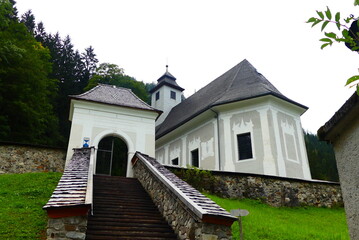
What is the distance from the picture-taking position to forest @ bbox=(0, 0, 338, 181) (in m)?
23.7

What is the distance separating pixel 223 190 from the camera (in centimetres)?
1373

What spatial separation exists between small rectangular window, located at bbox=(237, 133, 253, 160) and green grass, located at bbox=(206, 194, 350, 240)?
20.0ft

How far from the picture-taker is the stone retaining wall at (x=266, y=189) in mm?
13741

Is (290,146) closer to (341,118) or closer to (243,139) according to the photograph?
(243,139)

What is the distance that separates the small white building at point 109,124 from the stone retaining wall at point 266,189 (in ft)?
15.4

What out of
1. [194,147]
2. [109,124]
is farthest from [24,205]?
[194,147]

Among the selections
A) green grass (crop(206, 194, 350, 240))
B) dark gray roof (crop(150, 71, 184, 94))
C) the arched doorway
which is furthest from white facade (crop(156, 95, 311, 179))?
dark gray roof (crop(150, 71, 184, 94))

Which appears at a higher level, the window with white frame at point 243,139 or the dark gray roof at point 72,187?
the window with white frame at point 243,139

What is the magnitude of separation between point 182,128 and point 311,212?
13.0m

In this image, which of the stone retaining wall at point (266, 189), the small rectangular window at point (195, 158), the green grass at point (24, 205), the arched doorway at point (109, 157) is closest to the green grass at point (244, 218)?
the green grass at point (24, 205)

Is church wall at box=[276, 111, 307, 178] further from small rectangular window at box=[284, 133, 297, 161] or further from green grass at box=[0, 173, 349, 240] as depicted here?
green grass at box=[0, 173, 349, 240]

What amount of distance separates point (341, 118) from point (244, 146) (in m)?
16.9

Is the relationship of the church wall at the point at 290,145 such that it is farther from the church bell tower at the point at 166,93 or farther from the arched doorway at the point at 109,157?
the church bell tower at the point at 166,93

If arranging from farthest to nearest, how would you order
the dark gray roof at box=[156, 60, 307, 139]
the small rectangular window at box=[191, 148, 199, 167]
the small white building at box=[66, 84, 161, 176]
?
the small rectangular window at box=[191, 148, 199, 167] < the dark gray roof at box=[156, 60, 307, 139] < the small white building at box=[66, 84, 161, 176]
